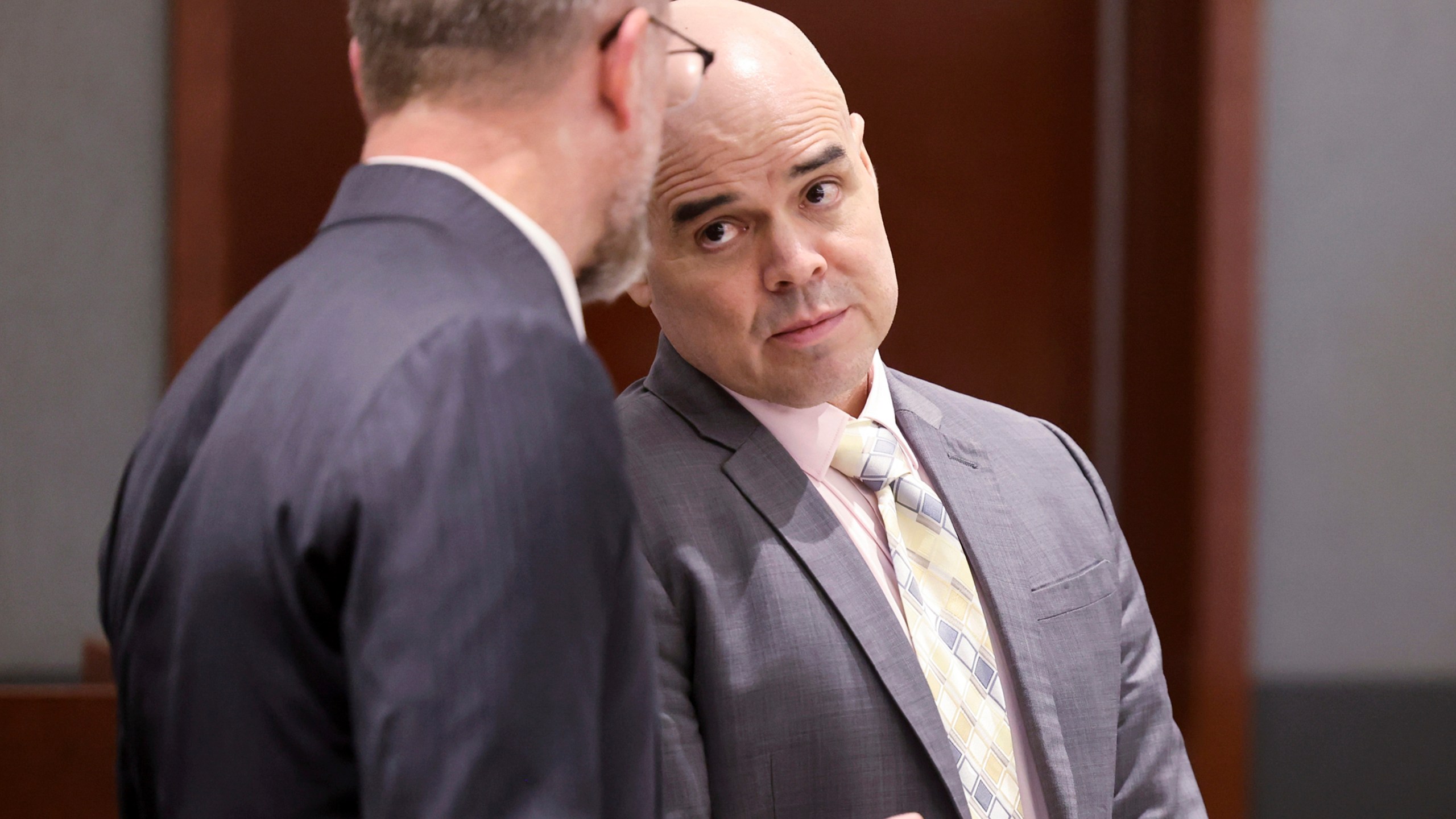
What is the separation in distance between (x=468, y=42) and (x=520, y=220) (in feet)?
0.36

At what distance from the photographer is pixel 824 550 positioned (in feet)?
3.64

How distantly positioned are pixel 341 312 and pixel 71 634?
1623 mm

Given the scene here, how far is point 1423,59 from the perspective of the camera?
2.17 metres

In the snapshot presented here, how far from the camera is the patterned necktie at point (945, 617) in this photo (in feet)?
3.61

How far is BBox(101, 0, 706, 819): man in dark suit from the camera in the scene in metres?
0.61

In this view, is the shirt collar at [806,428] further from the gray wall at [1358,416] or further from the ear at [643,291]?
the gray wall at [1358,416]

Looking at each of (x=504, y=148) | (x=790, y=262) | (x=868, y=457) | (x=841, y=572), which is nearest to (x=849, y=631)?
(x=841, y=572)

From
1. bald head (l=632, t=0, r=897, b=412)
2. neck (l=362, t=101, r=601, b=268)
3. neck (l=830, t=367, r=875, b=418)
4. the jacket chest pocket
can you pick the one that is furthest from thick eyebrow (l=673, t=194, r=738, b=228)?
the jacket chest pocket

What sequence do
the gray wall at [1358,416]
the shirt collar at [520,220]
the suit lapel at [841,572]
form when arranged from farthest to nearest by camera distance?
the gray wall at [1358,416]
the suit lapel at [841,572]
the shirt collar at [520,220]

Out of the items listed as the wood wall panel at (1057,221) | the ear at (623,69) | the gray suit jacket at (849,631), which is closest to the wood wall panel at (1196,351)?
the wood wall panel at (1057,221)

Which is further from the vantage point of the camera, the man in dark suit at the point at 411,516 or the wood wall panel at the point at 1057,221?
the wood wall panel at the point at 1057,221

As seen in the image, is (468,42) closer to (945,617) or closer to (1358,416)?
(945,617)

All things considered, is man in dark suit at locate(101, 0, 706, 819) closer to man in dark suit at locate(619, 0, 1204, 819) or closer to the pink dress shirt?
man in dark suit at locate(619, 0, 1204, 819)

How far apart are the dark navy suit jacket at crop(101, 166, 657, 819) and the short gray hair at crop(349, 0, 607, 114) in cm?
9
